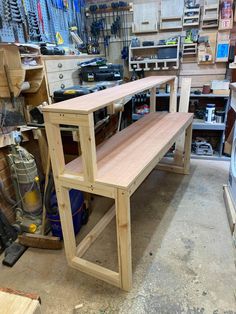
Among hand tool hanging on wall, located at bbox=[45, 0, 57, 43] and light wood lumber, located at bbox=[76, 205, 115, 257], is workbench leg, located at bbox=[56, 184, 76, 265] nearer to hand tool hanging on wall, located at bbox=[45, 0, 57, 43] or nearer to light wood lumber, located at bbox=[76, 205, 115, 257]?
light wood lumber, located at bbox=[76, 205, 115, 257]

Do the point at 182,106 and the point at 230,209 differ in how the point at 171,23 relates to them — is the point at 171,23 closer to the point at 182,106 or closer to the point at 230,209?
the point at 182,106

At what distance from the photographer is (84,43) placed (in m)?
3.28

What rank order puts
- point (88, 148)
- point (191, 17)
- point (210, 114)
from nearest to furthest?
point (88, 148), point (191, 17), point (210, 114)

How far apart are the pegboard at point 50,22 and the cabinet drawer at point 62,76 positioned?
0.43 metres

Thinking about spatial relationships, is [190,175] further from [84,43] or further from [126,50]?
[84,43]

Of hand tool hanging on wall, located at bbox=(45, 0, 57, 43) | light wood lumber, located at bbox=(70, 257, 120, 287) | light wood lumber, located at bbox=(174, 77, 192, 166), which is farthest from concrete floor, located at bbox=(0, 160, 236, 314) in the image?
hand tool hanging on wall, located at bbox=(45, 0, 57, 43)

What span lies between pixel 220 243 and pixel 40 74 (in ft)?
6.85

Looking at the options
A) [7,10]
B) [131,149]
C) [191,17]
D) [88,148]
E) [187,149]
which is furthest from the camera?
[191,17]

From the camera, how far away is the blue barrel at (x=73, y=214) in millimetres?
1881

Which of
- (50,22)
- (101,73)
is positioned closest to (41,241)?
(101,73)

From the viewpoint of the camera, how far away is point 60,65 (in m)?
2.36

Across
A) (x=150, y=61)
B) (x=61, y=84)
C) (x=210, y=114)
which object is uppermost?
(x=150, y=61)

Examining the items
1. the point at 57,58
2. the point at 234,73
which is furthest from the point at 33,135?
Result: the point at 234,73

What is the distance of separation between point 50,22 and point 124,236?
2.52 meters
